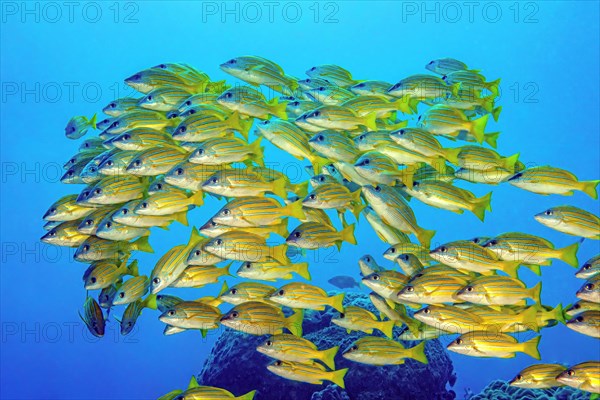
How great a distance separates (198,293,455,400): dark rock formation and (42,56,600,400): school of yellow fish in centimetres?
248

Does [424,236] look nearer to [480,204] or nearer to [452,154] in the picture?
[480,204]

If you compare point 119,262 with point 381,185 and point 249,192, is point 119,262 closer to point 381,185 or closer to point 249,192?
point 249,192

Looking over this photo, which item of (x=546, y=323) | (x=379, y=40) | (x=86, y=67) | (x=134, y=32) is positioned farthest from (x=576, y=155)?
(x=546, y=323)

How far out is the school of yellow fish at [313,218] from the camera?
170 inches

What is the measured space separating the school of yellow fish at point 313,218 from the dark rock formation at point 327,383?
2475 mm

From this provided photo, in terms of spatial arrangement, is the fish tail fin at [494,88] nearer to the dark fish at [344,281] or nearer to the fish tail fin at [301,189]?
the fish tail fin at [301,189]

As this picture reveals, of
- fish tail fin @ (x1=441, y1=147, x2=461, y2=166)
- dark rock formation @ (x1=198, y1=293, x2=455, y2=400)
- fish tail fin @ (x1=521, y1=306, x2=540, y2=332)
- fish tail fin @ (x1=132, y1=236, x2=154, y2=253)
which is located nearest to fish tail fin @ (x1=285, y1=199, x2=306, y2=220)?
fish tail fin @ (x1=441, y1=147, x2=461, y2=166)

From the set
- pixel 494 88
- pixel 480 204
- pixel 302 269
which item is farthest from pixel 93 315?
pixel 494 88

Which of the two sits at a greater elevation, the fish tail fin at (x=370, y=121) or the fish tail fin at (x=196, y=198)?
the fish tail fin at (x=370, y=121)

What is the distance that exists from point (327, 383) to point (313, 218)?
3.36 m

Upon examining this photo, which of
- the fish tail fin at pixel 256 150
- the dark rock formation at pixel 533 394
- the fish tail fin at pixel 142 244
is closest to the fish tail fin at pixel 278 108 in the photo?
the fish tail fin at pixel 256 150

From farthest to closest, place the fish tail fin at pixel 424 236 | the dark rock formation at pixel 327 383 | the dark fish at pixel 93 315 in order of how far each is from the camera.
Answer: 1. the dark rock formation at pixel 327 383
2. the dark fish at pixel 93 315
3. the fish tail fin at pixel 424 236

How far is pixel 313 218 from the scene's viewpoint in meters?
5.12

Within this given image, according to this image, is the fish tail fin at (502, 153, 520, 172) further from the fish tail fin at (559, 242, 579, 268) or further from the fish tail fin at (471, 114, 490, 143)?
the fish tail fin at (559, 242, 579, 268)
